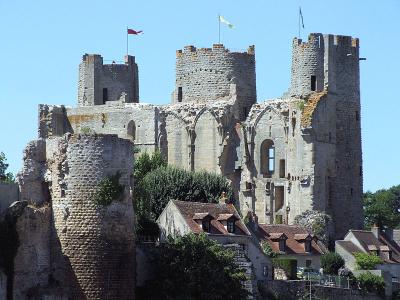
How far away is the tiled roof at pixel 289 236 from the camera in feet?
276

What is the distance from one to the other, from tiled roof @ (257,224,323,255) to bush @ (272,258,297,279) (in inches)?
141

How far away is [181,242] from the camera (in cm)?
6688

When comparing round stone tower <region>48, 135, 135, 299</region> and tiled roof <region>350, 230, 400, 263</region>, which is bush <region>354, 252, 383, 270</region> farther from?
round stone tower <region>48, 135, 135, 299</region>

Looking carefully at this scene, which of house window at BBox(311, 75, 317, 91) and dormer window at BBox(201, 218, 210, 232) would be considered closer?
dormer window at BBox(201, 218, 210, 232)

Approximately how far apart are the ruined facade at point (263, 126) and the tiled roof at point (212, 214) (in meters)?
19.9

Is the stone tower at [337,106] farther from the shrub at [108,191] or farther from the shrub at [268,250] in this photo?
the shrub at [108,191]

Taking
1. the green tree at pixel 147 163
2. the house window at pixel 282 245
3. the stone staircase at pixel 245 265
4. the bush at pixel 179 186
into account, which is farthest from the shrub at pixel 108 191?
the green tree at pixel 147 163

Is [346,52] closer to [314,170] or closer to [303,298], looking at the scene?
[314,170]

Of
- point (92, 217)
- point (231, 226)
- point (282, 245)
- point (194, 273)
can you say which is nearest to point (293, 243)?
point (282, 245)

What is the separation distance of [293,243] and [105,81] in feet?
89.7

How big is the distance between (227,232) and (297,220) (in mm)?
20964

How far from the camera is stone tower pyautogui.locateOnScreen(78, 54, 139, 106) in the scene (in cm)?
10819

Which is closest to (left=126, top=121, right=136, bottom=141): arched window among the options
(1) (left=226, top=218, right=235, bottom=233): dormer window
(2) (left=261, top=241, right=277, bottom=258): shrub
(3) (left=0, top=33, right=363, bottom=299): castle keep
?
(3) (left=0, top=33, right=363, bottom=299): castle keep

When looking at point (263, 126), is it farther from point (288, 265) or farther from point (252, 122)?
point (288, 265)
